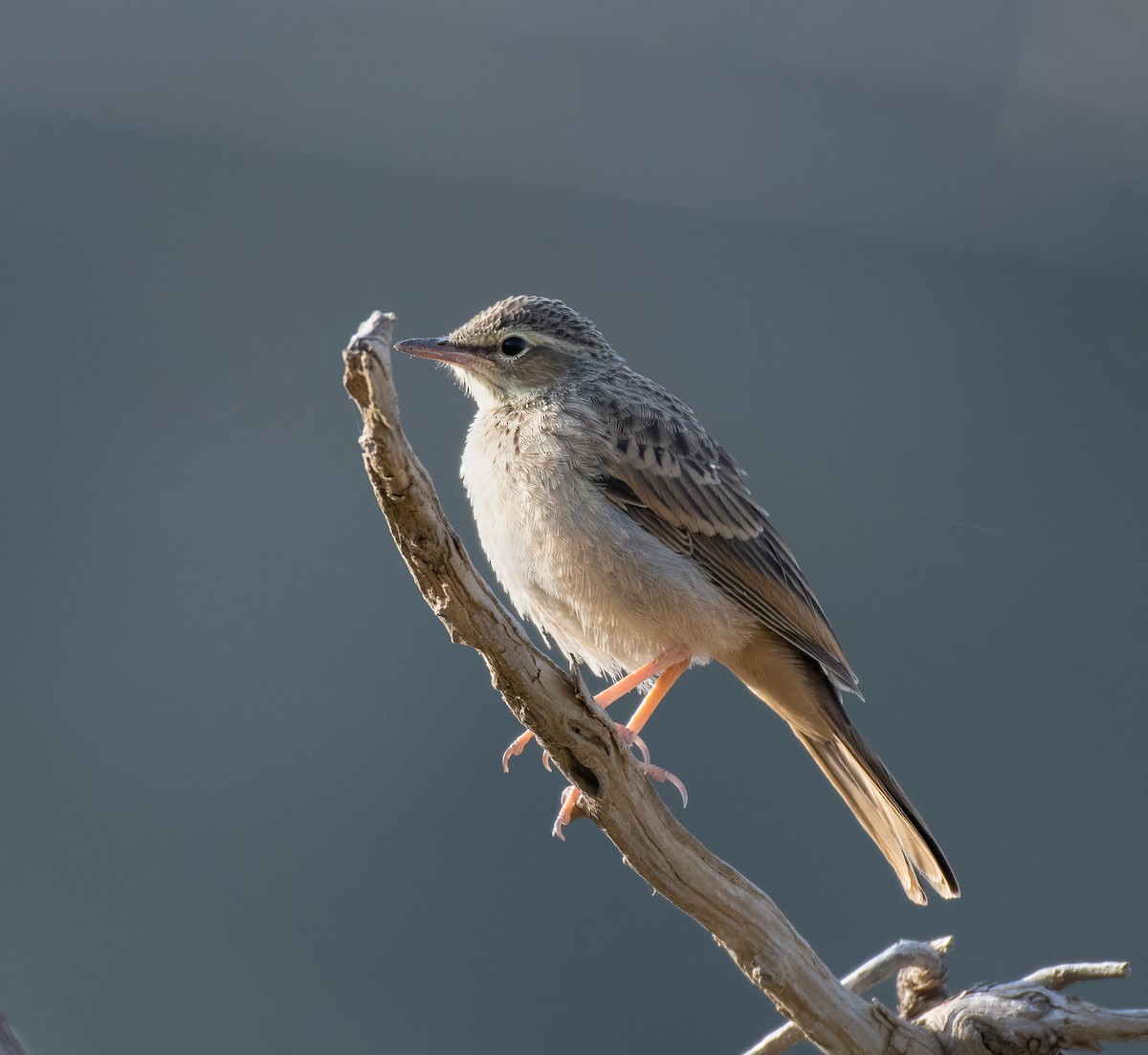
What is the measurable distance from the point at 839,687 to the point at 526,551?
1100 millimetres

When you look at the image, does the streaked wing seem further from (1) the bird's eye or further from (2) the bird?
(1) the bird's eye

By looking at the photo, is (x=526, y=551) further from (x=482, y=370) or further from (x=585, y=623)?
(x=482, y=370)

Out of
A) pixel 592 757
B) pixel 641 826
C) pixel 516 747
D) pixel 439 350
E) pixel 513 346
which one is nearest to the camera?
pixel 592 757

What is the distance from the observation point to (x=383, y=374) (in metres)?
2.15

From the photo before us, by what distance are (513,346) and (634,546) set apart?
33.0 inches

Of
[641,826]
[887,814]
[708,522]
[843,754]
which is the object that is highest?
[708,522]

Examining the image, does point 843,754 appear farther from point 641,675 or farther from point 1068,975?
point 1068,975

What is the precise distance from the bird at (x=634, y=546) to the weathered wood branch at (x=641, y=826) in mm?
409

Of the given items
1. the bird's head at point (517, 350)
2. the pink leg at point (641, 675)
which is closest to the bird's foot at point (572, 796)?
the pink leg at point (641, 675)

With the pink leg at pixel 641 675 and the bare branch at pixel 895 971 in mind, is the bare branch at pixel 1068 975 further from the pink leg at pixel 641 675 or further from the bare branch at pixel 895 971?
the pink leg at pixel 641 675

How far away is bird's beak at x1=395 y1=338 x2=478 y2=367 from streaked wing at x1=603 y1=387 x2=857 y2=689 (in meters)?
0.50

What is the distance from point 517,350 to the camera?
12.8ft

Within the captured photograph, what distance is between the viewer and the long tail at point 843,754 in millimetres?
3584

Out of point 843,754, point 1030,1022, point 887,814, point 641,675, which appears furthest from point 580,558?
point 1030,1022
